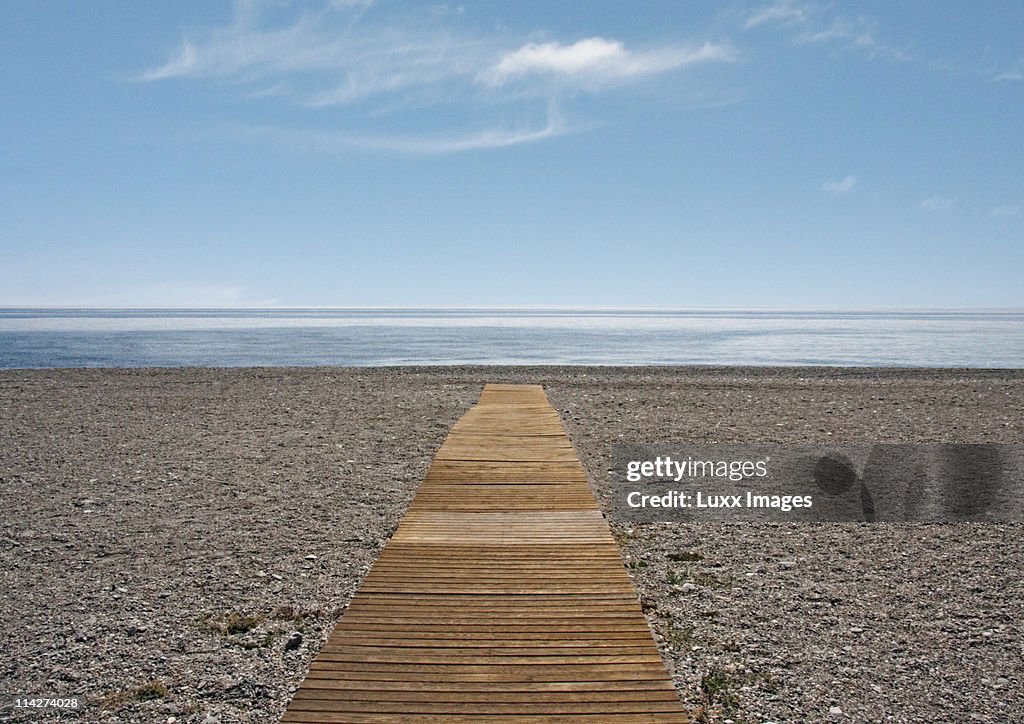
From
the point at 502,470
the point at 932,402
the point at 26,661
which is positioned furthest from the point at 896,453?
the point at 26,661

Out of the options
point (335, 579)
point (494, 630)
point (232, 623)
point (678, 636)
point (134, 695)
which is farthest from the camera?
point (335, 579)

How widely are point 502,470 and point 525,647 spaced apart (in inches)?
201

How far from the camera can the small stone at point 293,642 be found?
15.8 ft

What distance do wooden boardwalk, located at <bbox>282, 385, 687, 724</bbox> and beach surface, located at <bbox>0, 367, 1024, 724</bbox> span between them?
0.24 metres

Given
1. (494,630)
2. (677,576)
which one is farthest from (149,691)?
(677,576)

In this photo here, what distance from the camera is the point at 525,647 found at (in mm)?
4633

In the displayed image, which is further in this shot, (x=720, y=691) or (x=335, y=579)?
(x=335, y=579)

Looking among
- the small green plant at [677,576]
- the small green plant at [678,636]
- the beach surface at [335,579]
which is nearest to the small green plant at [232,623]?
the beach surface at [335,579]

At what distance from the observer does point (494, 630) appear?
4.85 m

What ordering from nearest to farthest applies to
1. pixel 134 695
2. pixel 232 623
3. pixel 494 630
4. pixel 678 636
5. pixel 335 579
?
pixel 134 695 → pixel 494 630 → pixel 678 636 → pixel 232 623 → pixel 335 579

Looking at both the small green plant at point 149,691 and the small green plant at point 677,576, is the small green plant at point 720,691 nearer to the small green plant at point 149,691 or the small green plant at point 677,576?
the small green plant at point 677,576

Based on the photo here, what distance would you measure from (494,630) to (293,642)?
1282mm

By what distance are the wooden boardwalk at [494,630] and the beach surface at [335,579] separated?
0.24m

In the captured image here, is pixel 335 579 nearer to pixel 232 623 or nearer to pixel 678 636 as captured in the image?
pixel 232 623
